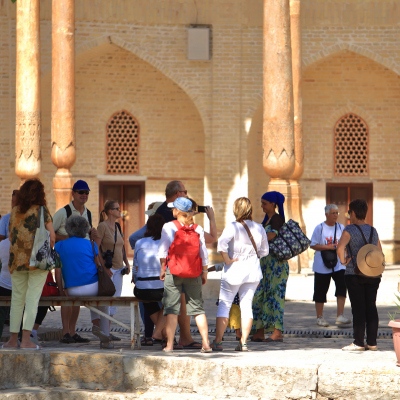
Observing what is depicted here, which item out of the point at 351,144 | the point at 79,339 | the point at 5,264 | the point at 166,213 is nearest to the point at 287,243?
the point at 166,213

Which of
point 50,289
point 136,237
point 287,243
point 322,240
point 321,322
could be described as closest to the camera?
point 50,289

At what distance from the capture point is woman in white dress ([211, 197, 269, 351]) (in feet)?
21.3

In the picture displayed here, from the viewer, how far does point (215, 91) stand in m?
16.9

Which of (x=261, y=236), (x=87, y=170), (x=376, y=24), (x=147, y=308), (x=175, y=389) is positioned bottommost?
(x=175, y=389)

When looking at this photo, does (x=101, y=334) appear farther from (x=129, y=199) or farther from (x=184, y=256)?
(x=129, y=199)

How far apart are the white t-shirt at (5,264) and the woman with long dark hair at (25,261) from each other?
0.46 m

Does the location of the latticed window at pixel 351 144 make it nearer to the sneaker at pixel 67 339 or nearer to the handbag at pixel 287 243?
the handbag at pixel 287 243

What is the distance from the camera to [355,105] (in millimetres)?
18250

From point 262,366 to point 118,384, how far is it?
112cm

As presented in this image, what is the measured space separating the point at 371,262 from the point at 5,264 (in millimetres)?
3164

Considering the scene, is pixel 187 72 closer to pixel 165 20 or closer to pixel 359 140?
pixel 165 20

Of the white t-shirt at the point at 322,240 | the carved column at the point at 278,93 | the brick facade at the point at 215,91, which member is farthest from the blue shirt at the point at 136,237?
the brick facade at the point at 215,91

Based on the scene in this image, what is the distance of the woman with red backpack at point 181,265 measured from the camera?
616 centimetres

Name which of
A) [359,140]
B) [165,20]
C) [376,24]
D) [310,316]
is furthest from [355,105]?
[310,316]
